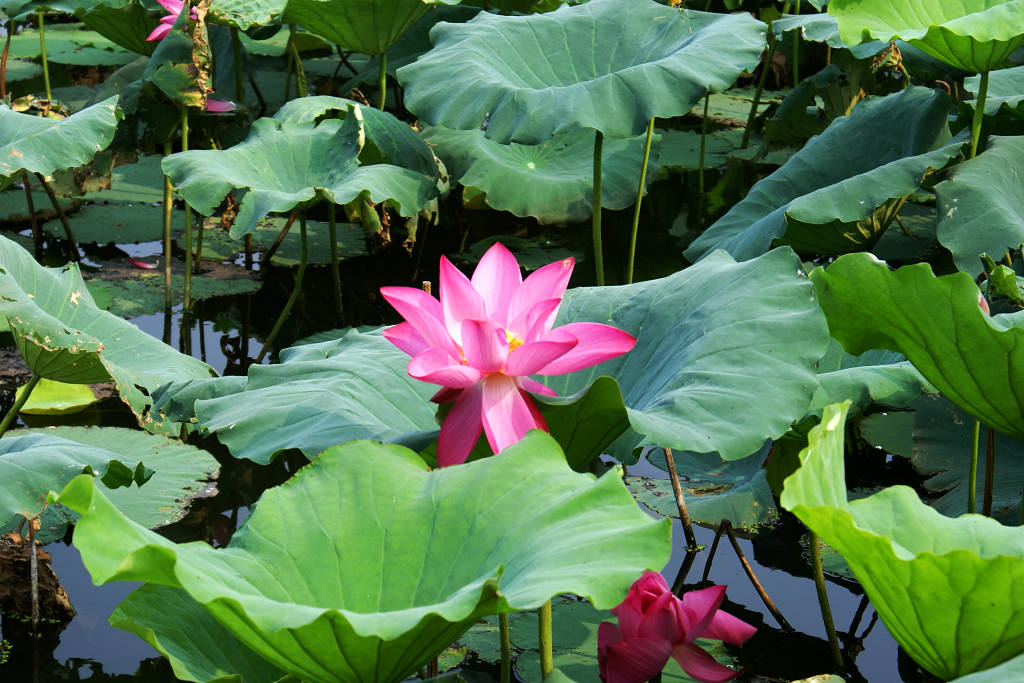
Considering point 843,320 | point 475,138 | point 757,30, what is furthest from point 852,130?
point 843,320

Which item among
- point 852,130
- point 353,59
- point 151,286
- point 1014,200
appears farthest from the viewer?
point 353,59

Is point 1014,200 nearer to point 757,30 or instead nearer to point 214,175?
point 757,30

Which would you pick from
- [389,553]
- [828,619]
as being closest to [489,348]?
[389,553]

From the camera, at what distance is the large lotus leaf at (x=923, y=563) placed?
2.99 feet

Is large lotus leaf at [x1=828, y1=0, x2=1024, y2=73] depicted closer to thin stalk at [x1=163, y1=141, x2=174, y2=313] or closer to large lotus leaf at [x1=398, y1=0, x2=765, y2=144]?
large lotus leaf at [x1=398, y1=0, x2=765, y2=144]

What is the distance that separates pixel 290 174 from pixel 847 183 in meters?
1.33

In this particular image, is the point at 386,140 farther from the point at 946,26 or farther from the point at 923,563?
the point at 923,563

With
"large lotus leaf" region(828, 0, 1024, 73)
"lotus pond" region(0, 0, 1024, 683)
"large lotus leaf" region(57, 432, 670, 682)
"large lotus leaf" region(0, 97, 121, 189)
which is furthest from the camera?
"large lotus leaf" region(0, 97, 121, 189)

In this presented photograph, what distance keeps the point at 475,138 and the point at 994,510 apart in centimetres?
180

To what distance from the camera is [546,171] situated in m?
3.14

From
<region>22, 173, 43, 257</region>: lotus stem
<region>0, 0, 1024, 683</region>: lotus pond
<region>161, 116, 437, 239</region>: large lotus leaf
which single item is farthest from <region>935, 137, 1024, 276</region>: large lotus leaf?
<region>22, 173, 43, 257</region>: lotus stem

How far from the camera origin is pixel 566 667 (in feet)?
4.81

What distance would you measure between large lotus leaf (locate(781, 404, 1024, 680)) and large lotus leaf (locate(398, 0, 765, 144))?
112 centimetres

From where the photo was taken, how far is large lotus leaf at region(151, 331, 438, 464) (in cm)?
125
